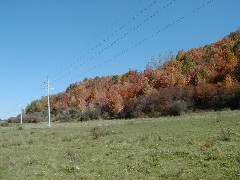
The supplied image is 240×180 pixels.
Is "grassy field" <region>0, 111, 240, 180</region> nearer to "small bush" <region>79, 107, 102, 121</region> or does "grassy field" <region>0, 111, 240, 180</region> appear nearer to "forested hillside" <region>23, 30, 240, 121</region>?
"forested hillside" <region>23, 30, 240, 121</region>

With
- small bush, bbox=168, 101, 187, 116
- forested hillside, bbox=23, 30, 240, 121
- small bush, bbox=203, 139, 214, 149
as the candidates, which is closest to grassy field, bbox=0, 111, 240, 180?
small bush, bbox=203, 139, 214, 149

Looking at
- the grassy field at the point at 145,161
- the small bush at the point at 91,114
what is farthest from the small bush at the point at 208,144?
the small bush at the point at 91,114

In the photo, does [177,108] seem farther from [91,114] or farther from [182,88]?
[91,114]

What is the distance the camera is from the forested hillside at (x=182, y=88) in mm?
77500

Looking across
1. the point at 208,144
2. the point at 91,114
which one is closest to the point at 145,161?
the point at 208,144

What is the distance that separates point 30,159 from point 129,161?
7.86 metres

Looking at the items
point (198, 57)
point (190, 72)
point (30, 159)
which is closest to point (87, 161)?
point (30, 159)

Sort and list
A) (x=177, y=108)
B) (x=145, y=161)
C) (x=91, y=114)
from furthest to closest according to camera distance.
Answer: (x=91, y=114) → (x=177, y=108) → (x=145, y=161)

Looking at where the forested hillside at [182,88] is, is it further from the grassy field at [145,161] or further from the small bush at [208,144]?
the small bush at [208,144]

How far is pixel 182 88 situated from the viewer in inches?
3374

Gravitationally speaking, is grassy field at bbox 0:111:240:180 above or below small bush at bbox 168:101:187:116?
below

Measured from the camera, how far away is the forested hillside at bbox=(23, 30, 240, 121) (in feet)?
254

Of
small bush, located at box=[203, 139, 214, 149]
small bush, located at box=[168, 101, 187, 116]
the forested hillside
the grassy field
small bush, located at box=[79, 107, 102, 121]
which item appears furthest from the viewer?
small bush, located at box=[79, 107, 102, 121]

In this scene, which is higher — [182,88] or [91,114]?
[182,88]
